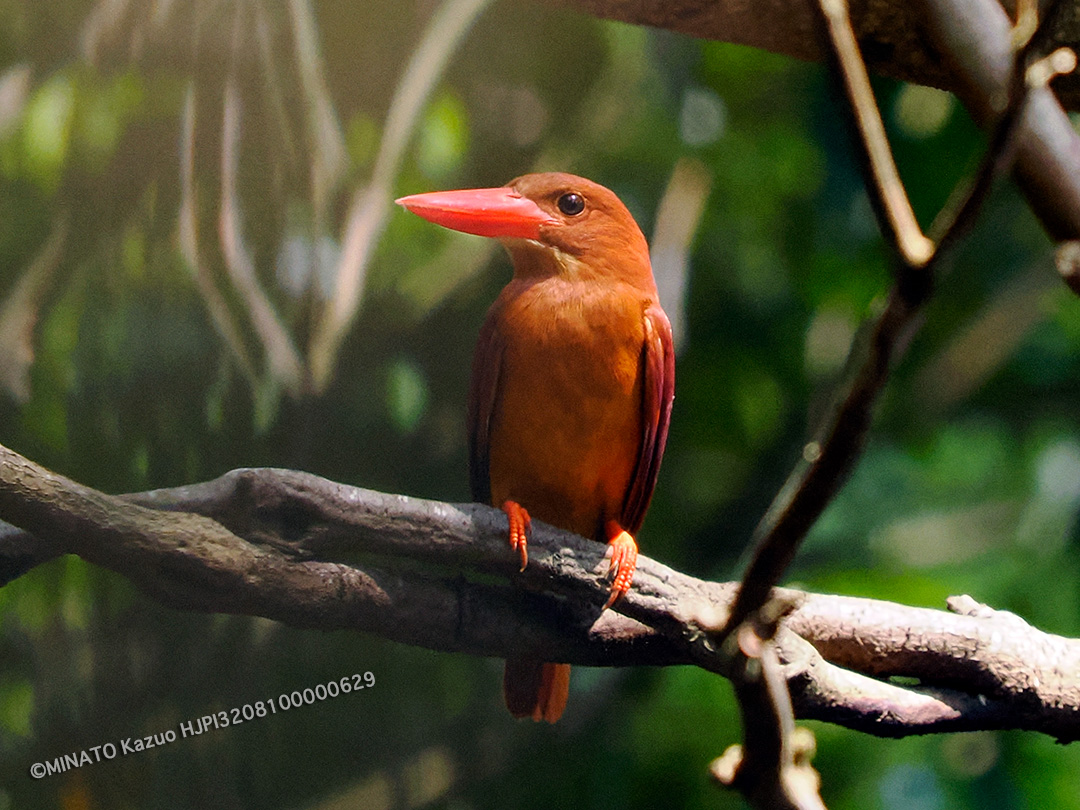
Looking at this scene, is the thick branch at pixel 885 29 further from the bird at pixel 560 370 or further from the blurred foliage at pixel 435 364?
the bird at pixel 560 370

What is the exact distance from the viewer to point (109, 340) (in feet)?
4.07

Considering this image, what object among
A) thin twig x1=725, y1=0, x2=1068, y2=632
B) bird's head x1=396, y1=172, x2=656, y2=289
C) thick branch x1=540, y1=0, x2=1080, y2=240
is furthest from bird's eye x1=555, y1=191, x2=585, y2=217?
thin twig x1=725, y1=0, x2=1068, y2=632

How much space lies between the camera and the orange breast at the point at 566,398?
51.4 inches

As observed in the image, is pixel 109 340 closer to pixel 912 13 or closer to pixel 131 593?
pixel 131 593

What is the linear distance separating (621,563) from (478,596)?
0.20m

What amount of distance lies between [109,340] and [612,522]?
0.73m

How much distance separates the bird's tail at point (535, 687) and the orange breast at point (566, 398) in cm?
20

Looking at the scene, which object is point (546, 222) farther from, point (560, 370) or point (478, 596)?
point (478, 596)

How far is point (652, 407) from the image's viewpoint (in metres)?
1.33

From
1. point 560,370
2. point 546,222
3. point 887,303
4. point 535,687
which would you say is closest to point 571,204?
point 546,222

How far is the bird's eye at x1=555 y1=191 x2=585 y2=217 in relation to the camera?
53.2 inches

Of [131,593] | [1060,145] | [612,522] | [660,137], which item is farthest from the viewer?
[660,137]

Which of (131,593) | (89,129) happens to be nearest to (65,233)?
(89,129)

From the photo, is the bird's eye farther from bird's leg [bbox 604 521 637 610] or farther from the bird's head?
bird's leg [bbox 604 521 637 610]
